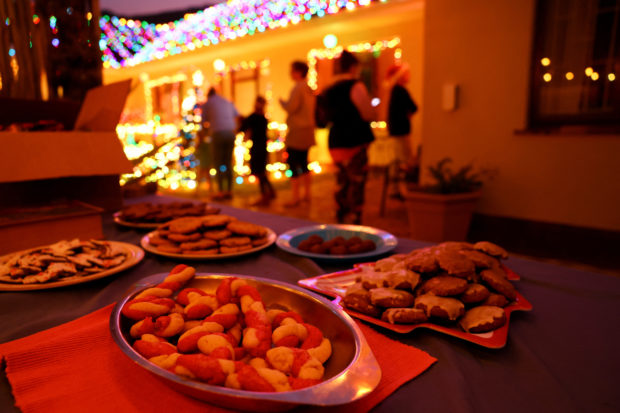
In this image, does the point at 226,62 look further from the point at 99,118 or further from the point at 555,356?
the point at 555,356

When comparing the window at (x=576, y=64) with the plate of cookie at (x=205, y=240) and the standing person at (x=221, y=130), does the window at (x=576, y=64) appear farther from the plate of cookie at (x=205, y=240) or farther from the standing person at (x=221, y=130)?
the standing person at (x=221, y=130)

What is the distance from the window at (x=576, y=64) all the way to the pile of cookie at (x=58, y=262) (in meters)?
3.30

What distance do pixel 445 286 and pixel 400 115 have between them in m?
4.28

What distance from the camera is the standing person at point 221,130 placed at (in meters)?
5.16

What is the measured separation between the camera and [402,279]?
24.5 inches

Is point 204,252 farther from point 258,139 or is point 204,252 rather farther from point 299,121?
point 258,139

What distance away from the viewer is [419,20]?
6.14 m

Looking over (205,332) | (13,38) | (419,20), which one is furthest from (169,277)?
(419,20)

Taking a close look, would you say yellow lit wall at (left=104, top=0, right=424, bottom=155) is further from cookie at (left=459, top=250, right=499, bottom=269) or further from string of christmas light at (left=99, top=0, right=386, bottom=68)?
cookie at (left=459, top=250, right=499, bottom=269)

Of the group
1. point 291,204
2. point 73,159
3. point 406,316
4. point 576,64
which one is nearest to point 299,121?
point 291,204

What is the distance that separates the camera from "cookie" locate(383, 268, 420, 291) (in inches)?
24.5

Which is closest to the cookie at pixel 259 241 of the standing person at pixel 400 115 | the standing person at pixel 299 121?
the standing person at pixel 299 121

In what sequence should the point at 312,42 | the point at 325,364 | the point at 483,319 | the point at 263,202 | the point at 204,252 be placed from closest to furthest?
the point at 325,364 → the point at 483,319 → the point at 204,252 → the point at 263,202 → the point at 312,42

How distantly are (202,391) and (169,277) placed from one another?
297mm
